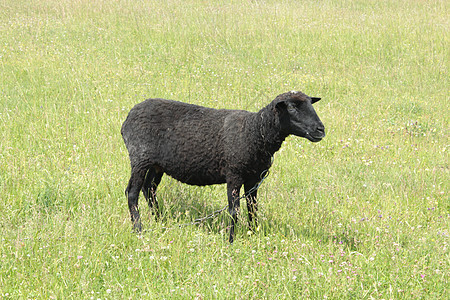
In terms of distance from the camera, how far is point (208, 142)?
4883 mm

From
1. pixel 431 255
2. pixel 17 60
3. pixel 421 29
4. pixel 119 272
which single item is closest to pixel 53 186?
pixel 119 272

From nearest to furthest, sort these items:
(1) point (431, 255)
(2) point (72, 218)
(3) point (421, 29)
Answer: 1. (1) point (431, 255)
2. (2) point (72, 218)
3. (3) point (421, 29)

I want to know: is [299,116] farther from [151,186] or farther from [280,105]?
[151,186]

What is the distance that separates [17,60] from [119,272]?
706cm

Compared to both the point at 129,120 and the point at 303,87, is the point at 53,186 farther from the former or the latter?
the point at 303,87

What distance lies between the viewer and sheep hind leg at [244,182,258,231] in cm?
486

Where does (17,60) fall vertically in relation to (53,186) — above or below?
above

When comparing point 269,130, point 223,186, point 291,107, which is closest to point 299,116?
point 291,107

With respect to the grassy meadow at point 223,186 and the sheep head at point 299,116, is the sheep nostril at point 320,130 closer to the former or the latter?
the sheep head at point 299,116

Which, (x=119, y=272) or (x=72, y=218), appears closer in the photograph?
(x=119, y=272)

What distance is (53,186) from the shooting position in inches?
203

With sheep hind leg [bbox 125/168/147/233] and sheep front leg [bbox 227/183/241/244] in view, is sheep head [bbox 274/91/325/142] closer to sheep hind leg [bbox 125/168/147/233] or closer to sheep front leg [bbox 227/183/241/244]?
sheep front leg [bbox 227/183/241/244]

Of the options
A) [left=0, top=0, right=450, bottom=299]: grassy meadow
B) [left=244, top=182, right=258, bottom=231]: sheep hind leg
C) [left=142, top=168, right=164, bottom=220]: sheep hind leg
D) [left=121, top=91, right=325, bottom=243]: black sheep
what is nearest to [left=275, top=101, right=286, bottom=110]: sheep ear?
Answer: [left=121, top=91, right=325, bottom=243]: black sheep

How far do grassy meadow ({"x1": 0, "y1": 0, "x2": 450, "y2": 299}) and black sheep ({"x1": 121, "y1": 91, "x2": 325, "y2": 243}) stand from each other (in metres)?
0.36
